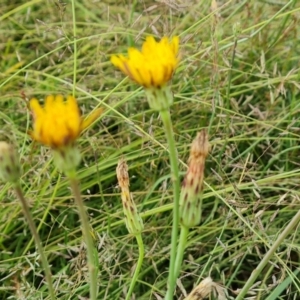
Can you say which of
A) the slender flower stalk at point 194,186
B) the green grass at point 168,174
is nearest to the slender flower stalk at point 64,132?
the slender flower stalk at point 194,186

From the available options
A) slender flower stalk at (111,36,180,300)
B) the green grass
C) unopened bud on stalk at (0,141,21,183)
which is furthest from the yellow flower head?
the green grass

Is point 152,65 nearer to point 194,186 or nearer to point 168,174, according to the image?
point 194,186

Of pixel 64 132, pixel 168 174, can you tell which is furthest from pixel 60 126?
pixel 168 174

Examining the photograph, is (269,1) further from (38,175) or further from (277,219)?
(38,175)

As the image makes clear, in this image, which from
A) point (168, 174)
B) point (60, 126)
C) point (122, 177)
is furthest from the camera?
point (168, 174)

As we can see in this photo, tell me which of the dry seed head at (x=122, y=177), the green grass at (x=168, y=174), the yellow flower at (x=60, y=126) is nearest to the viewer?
the yellow flower at (x=60, y=126)

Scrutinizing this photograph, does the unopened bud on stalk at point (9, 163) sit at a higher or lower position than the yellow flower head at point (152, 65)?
lower

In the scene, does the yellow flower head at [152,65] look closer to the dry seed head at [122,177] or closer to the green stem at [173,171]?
the green stem at [173,171]
